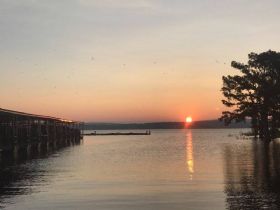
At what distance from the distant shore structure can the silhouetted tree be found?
109 feet

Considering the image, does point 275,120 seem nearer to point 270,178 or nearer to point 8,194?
point 270,178

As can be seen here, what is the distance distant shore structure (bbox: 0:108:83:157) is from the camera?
5901cm

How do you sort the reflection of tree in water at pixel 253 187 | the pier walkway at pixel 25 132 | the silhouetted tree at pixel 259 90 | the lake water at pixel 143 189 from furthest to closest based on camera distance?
the silhouetted tree at pixel 259 90 < the pier walkway at pixel 25 132 < the lake water at pixel 143 189 < the reflection of tree in water at pixel 253 187

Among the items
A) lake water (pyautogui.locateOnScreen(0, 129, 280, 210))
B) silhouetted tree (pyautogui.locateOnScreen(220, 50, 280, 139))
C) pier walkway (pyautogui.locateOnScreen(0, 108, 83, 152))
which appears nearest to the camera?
lake water (pyautogui.locateOnScreen(0, 129, 280, 210))

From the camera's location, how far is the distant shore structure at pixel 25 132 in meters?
59.0

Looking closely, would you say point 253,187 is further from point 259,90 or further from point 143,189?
point 259,90

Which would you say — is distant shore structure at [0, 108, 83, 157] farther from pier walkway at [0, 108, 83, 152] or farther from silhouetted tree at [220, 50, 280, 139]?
silhouetted tree at [220, 50, 280, 139]

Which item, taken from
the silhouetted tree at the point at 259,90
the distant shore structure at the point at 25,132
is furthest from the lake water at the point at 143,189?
the silhouetted tree at the point at 259,90

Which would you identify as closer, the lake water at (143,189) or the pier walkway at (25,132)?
the lake water at (143,189)

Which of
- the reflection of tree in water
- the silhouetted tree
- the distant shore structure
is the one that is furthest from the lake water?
the silhouetted tree

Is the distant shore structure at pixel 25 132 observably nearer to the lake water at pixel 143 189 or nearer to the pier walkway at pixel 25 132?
the pier walkway at pixel 25 132

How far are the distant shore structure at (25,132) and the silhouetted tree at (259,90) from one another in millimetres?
33192

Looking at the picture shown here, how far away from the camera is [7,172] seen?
3594 cm

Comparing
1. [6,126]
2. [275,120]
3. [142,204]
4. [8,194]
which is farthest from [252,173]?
[275,120]
